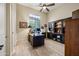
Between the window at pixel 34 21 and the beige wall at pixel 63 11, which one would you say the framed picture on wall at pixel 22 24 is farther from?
the beige wall at pixel 63 11

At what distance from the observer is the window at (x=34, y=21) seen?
294 inches

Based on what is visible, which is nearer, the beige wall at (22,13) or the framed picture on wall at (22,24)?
the beige wall at (22,13)

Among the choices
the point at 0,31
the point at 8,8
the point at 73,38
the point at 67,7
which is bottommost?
the point at 73,38

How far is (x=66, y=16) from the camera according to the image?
5.82 metres

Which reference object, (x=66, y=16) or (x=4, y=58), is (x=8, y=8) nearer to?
(x=4, y=58)

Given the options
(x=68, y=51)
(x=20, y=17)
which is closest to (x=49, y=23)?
(x=20, y=17)

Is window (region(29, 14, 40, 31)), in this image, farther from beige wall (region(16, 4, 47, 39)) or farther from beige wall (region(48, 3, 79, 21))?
beige wall (region(48, 3, 79, 21))

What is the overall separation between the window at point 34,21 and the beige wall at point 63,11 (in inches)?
39.5

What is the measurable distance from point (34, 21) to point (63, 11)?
253 centimetres

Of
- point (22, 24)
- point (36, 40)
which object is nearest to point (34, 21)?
point (22, 24)

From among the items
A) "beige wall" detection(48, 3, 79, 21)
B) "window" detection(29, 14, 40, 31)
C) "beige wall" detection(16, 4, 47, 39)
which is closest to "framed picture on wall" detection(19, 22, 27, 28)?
"beige wall" detection(16, 4, 47, 39)

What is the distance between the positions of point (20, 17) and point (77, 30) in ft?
16.8

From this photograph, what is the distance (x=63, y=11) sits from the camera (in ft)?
20.3

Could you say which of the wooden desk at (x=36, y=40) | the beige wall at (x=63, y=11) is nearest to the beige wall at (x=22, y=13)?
the beige wall at (x=63, y=11)
